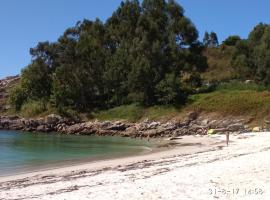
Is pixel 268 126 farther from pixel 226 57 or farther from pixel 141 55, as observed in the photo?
pixel 226 57

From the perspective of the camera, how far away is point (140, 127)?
2557 inches

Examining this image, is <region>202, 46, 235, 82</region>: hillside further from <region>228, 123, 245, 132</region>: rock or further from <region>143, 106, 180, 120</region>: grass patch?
<region>228, 123, 245, 132</region>: rock

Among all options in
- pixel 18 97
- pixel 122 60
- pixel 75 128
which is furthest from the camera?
pixel 18 97

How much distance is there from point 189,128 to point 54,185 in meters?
44.1

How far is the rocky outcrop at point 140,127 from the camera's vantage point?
59.2 m

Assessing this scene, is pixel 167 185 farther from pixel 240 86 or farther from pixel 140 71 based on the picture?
pixel 240 86

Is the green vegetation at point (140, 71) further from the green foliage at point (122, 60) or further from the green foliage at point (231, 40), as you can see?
the green foliage at point (231, 40)

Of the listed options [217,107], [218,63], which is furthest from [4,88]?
[217,107]

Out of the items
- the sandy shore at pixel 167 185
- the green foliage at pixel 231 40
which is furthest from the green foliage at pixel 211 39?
the sandy shore at pixel 167 185

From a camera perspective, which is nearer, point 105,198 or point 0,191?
point 105,198

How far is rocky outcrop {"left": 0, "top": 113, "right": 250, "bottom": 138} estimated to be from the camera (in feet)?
194

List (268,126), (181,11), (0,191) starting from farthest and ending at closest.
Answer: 1. (181,11)
2. (268,126)
3. (0,191)

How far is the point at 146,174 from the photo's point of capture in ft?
65.3

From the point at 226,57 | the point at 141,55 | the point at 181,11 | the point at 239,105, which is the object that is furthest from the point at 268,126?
the point at 226,57
